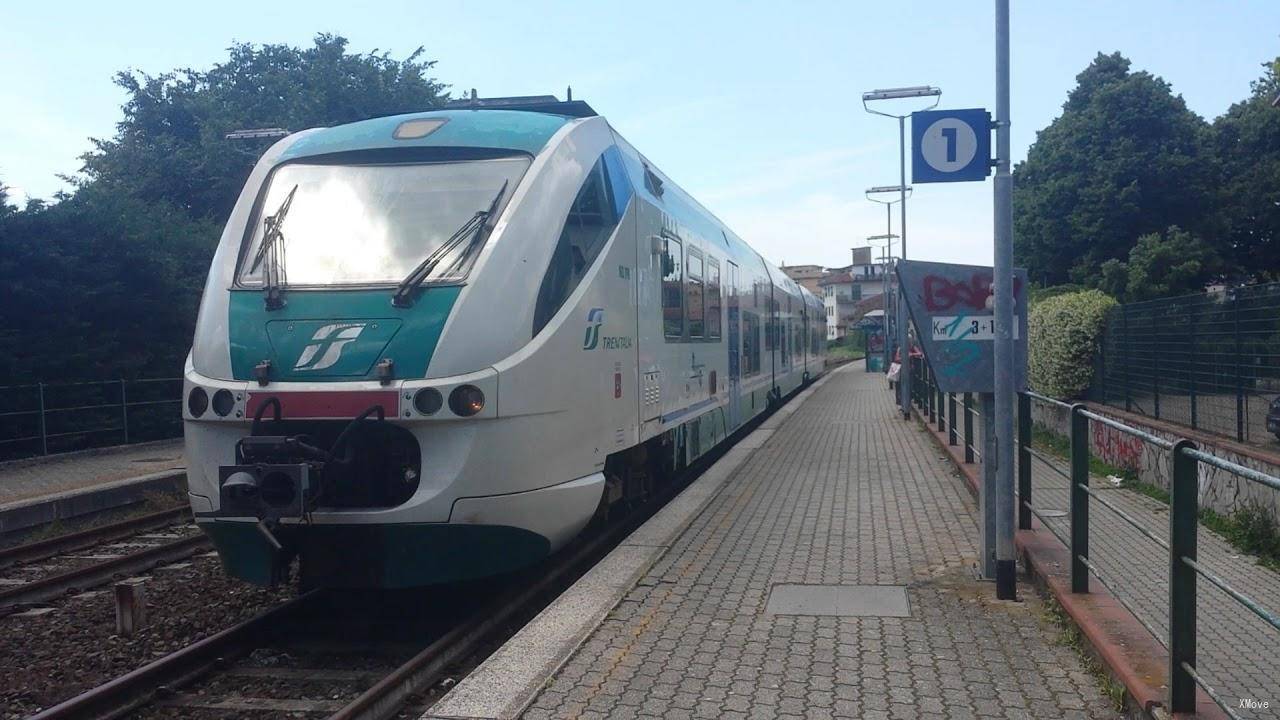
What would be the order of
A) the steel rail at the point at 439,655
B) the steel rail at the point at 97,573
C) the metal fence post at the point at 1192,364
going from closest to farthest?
the steel rail at the point at 439,655, the steel rail at the point at 97,573, the metal fence post at the point at 1192,364

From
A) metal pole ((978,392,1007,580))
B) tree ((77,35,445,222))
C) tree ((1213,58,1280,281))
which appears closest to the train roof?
metal pole ((978,392,1007,580))

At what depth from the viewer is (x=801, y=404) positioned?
27.5 meters

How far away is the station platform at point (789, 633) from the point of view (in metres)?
4.78

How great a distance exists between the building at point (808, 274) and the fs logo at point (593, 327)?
12038 centimetres

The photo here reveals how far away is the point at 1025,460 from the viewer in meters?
7.70

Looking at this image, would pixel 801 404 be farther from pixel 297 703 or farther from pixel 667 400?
pixel 297 703

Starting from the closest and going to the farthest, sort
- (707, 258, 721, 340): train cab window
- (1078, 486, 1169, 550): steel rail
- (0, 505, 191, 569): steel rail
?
(1078, 486, 1169, 550): steel rail < (0, 505, 191, 569): steel rail < (707, 258, 721, 340): train cab window

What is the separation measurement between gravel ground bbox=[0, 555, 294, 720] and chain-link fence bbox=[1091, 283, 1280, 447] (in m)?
8.38

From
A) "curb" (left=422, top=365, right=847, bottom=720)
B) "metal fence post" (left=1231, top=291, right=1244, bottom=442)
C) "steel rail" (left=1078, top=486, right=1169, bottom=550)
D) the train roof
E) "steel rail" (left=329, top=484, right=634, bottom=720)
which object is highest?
the train roof

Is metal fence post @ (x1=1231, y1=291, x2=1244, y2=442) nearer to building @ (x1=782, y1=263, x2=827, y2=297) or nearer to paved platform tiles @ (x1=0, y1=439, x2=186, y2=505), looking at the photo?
paved platform tiles @ (x1=0, y1=439, x2=186, y2=505)

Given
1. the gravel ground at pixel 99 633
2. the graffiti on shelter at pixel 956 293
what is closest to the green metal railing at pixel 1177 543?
the graffiti on shelter at pixel 956 293

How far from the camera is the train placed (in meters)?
6.19

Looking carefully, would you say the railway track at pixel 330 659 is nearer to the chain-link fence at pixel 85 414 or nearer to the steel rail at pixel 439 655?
the steel rail at pixel 439 655

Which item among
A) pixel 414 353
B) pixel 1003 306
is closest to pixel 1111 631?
pixel 1003 306
